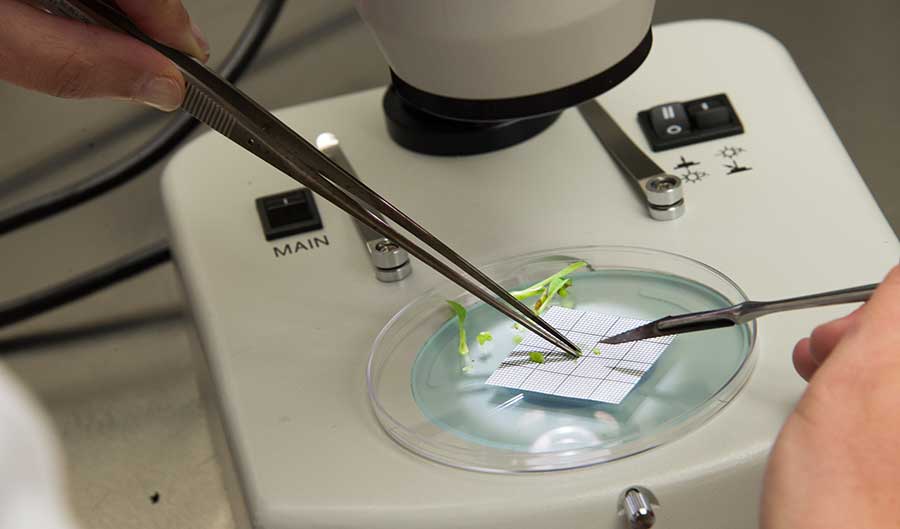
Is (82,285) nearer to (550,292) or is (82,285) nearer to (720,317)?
(550,292)

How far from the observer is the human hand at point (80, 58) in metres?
0.50

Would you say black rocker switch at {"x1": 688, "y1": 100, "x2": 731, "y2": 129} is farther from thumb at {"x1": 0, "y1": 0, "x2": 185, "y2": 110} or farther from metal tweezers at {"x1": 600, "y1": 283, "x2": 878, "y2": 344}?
thumb at {"x1": 0, "y1": 0, "x2": 185, "y2": 110}

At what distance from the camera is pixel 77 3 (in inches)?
19.7

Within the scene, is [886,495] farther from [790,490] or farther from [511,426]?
[511,426]

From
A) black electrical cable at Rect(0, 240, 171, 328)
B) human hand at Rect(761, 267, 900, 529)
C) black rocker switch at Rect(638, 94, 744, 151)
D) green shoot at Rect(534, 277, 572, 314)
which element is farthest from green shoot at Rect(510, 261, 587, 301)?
black electrical cable at Rect(0, 240, 171, 328)

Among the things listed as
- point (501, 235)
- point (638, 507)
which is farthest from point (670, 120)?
point (638, 507)

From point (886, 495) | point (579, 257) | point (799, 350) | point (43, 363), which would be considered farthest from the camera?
point (43, 363)

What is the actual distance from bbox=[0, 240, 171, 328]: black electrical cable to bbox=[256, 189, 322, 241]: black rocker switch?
9.7 inches

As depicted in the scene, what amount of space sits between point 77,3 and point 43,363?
0.46 metres

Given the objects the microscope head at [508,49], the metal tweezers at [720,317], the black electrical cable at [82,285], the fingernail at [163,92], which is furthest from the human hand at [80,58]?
the black electrical cable at [82,285]

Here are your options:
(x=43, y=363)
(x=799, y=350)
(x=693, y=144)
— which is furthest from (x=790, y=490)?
(x=43, y=363)

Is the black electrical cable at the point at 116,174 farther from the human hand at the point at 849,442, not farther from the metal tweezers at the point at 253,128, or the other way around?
the human hand at the point at 849,442

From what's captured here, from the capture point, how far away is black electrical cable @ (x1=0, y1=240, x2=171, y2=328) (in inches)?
35.9

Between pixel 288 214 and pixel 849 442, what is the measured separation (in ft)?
1.32
